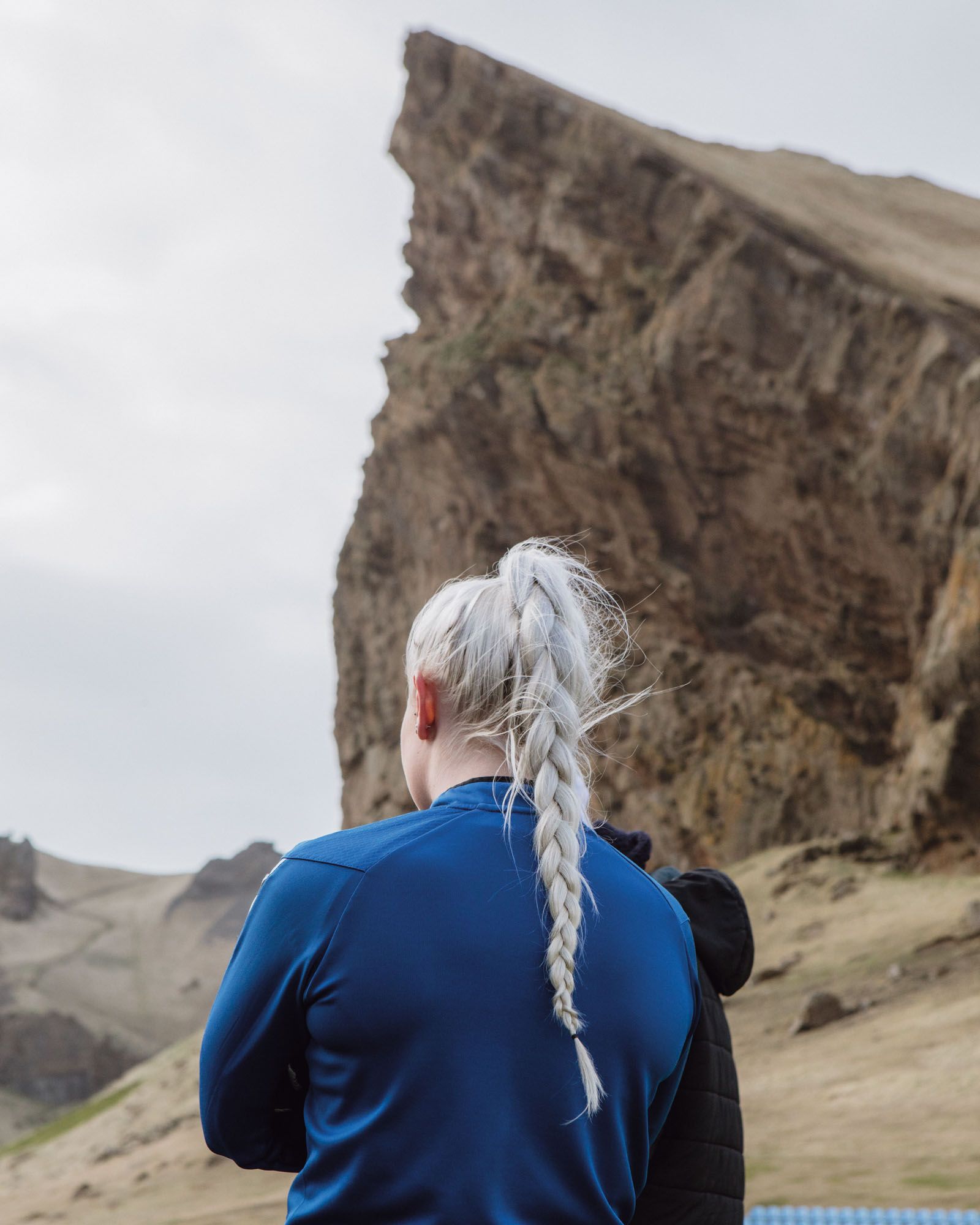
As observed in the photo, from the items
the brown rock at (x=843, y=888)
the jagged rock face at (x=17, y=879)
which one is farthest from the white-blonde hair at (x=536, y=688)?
the jagged rock face at (x=17, y=879)

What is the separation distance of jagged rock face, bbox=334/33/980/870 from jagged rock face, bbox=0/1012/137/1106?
2437 cm

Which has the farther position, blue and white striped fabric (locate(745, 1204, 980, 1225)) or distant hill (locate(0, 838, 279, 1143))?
distant hill (locate(0, 838, 279, 1143))

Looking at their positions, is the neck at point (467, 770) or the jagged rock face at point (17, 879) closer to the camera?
the neck at point (467, 770)

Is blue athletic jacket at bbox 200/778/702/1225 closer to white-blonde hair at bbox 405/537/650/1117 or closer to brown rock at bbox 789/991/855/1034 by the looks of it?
white-blonde hair at bbox 405/537/650/1117

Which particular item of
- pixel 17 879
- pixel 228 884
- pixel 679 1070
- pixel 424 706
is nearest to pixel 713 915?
pixel 679 1070

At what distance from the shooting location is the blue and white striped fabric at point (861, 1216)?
575cm

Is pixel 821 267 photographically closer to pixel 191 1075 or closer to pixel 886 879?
pixel 886 879

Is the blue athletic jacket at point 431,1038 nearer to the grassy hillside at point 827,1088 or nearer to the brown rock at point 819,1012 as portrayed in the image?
the grassy hillside at point 827,1088

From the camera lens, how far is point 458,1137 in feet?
4.53

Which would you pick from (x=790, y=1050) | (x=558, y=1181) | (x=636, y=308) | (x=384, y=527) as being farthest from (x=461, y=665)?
(x=384, y=527)

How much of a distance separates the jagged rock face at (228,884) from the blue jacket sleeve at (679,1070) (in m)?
68.5

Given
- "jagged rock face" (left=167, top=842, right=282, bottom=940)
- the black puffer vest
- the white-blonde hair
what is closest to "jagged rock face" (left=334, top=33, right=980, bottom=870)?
the black puffer vest

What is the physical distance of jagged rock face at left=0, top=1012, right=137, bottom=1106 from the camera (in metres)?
50.1

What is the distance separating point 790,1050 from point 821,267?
21.3 metres
